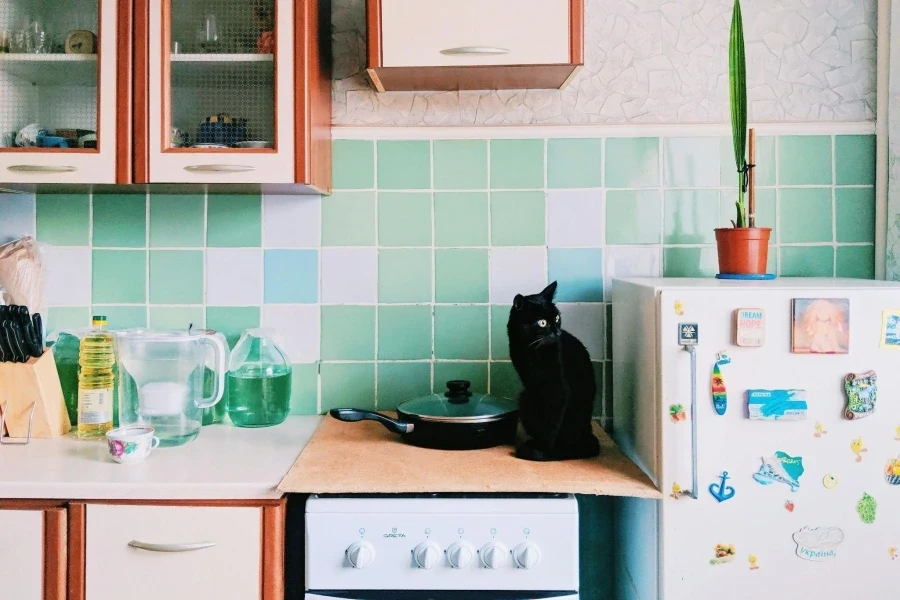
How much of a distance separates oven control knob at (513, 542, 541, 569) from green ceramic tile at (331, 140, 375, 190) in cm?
106

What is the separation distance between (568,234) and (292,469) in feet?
3.21

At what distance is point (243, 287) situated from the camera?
1.93 meters

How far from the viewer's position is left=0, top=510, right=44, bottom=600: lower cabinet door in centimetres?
135

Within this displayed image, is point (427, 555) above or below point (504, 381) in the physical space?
below

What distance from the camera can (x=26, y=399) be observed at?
1.67m

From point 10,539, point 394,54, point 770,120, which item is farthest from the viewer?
point 770,120

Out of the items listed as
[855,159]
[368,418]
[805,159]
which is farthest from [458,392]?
[855,159]

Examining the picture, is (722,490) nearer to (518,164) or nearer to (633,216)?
(633,216)

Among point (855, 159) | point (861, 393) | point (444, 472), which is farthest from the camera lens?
point (855, 159)

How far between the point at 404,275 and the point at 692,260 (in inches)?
31.6

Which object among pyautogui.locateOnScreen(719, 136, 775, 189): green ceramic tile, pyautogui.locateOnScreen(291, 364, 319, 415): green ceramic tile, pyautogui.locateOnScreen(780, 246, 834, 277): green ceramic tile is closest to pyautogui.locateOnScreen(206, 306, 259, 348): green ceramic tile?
pyautogui.locateOnScreen(291, 364, 319, 415): green ceramic tile

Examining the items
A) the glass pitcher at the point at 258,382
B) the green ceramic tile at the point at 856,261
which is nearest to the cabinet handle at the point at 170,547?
the glass pitcher at the point at 258,382

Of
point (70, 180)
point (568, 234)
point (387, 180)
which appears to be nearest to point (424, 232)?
point (387, 180)

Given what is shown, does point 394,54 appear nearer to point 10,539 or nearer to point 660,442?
point 660,442
